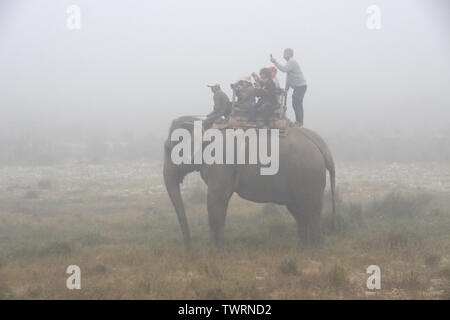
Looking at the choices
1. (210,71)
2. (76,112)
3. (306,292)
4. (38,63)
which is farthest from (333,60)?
(306,292)

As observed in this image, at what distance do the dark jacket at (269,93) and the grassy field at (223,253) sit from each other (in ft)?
9.72

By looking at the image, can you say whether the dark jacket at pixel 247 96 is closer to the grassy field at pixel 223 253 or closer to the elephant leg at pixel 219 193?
the elephant leg at pixel 219 193

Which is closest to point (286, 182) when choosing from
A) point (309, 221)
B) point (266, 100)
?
point (309, 221)

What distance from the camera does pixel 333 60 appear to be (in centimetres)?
8319

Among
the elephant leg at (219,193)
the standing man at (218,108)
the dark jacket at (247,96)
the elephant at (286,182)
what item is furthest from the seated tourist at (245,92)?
the elephant leg at (219,193)

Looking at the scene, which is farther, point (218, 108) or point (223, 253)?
point (218, 108)

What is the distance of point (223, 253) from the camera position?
8.41 meters

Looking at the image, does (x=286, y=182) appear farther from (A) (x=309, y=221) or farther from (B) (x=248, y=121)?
(B) (x=248, y=121)

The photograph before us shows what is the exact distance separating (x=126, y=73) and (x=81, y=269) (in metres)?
82.9

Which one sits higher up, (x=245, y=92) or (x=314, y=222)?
(x=245, y=92)

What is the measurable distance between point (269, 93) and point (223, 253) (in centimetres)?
327

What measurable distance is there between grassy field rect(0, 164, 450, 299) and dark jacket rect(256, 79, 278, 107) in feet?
9.72

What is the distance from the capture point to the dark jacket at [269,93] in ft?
28.7

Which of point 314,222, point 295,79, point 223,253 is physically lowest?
point 223,253
